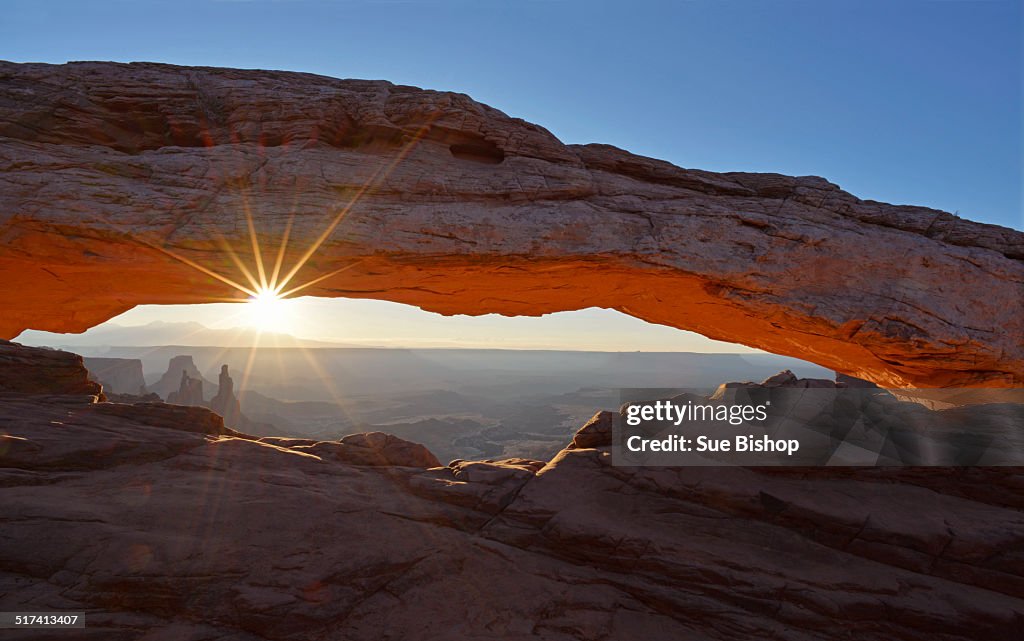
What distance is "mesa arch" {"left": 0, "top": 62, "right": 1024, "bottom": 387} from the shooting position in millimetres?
12375

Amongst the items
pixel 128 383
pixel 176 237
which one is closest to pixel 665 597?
pixel 176 237

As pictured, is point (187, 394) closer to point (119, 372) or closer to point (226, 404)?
point (226, 404)

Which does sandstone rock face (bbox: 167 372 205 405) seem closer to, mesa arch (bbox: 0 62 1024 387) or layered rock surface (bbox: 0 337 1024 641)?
mesa arch (bbox: 0 62 1024 387)

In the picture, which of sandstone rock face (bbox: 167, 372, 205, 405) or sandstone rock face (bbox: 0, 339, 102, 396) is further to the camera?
sandstone rock face (bbox: 167, 372, 205, 405)

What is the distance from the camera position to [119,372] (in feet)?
315

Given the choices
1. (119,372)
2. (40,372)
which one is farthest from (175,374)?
(40,372)

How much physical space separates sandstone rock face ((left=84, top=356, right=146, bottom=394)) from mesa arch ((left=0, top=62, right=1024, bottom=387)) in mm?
98646

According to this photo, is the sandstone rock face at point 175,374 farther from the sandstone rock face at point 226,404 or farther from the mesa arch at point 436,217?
the mesa arch at point 436,217

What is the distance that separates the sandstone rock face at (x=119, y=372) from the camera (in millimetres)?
91381

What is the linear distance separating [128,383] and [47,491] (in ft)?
398

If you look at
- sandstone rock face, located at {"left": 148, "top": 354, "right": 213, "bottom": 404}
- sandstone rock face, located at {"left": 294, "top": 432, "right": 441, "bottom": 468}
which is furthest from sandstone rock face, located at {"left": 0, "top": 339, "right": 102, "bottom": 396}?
sandstone rock face, located at {"left": 148, "top": 354, "right": 213, "bottom": 404}

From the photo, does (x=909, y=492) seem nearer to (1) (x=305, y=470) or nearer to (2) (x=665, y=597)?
(2) (x=665, y=597)

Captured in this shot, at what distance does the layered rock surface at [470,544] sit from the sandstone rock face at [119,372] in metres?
102

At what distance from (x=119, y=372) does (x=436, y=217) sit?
11815 centimetres
